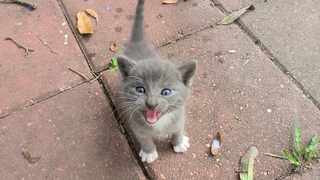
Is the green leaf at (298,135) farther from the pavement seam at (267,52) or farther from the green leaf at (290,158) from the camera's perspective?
the pavement seam at (267,52)

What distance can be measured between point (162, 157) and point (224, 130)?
541 mm

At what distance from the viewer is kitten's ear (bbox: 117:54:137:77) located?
5.87 ft

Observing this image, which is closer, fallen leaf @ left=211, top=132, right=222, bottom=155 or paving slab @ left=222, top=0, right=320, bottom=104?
fallen leaf @ left=211, top=132, right=222, bottom=155

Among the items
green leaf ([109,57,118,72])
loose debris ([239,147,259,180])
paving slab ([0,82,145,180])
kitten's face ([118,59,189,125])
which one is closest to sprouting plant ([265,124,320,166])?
loose debris ([239,147,259,180])

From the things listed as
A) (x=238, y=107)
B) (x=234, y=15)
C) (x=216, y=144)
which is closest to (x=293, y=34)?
(x=234, y=15)

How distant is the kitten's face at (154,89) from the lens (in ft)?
5.64

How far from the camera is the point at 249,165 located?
213 cm

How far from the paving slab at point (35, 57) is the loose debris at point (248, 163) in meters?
1.50

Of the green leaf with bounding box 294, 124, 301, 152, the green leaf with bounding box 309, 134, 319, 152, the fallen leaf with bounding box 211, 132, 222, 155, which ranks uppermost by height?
the fallen leaf with bounding box 211, 132, 222, 155

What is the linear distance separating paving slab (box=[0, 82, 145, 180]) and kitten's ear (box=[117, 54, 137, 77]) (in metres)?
0.66

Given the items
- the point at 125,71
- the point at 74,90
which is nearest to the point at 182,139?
the point at 125,71

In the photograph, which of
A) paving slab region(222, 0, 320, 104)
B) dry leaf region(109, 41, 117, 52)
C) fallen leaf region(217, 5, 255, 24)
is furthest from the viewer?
fallen leaf region(217, 5, 255, 24)

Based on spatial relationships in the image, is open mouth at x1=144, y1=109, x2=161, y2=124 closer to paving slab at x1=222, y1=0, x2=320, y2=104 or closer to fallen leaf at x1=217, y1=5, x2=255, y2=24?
paving slab at x1=222, y1=0, x2=320, y2=104

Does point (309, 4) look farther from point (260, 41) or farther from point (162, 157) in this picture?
point (162, 157)
